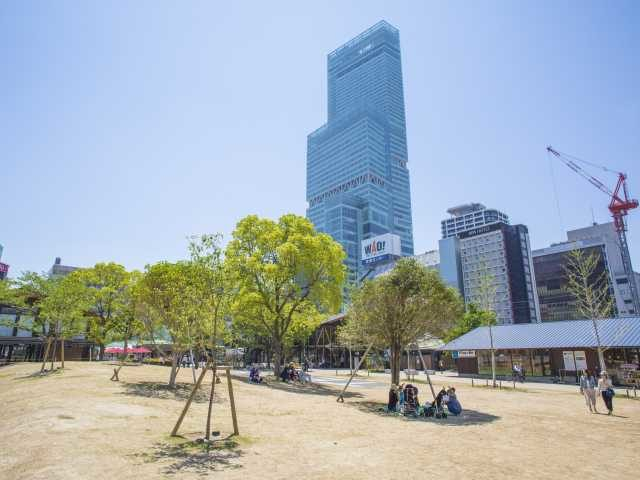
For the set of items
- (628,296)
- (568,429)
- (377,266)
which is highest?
(377,266)

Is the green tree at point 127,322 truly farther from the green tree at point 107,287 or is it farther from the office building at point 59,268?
the office building at point 59,268

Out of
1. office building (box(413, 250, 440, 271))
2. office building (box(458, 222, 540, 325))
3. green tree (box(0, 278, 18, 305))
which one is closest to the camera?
green tree (box(0, 278, 18, 305))

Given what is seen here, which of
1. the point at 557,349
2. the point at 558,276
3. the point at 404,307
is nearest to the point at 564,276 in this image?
the point at 558,276

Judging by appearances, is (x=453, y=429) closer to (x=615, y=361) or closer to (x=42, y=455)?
(x=42, y=455)

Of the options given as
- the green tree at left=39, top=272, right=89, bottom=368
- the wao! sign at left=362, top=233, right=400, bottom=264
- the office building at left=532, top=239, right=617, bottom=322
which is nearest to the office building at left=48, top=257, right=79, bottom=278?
the wao! sign at left=362, top=233, right=400, bottom=264

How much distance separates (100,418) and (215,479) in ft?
25.6

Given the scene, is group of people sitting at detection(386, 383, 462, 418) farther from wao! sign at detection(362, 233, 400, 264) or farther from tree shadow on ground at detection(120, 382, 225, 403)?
wao! sign at detection(362, 233, 400, 264)

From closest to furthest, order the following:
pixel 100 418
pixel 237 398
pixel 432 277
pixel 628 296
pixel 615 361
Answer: pixel 100 418 < pixel 237 398 < pixel 432 277 < pixel 615 361 < pixel 628 296

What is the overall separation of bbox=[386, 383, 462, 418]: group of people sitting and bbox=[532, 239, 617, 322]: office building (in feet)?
455

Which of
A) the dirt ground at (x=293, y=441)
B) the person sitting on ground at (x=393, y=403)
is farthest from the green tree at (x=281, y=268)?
the person sitting on ground at (x=393, y=403)

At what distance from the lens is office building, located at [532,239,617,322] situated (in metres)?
135

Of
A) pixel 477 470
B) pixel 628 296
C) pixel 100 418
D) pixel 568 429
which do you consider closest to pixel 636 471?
pixel 477 470

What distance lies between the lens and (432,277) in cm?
2333

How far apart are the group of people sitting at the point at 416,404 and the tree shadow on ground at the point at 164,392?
917 centimetres
